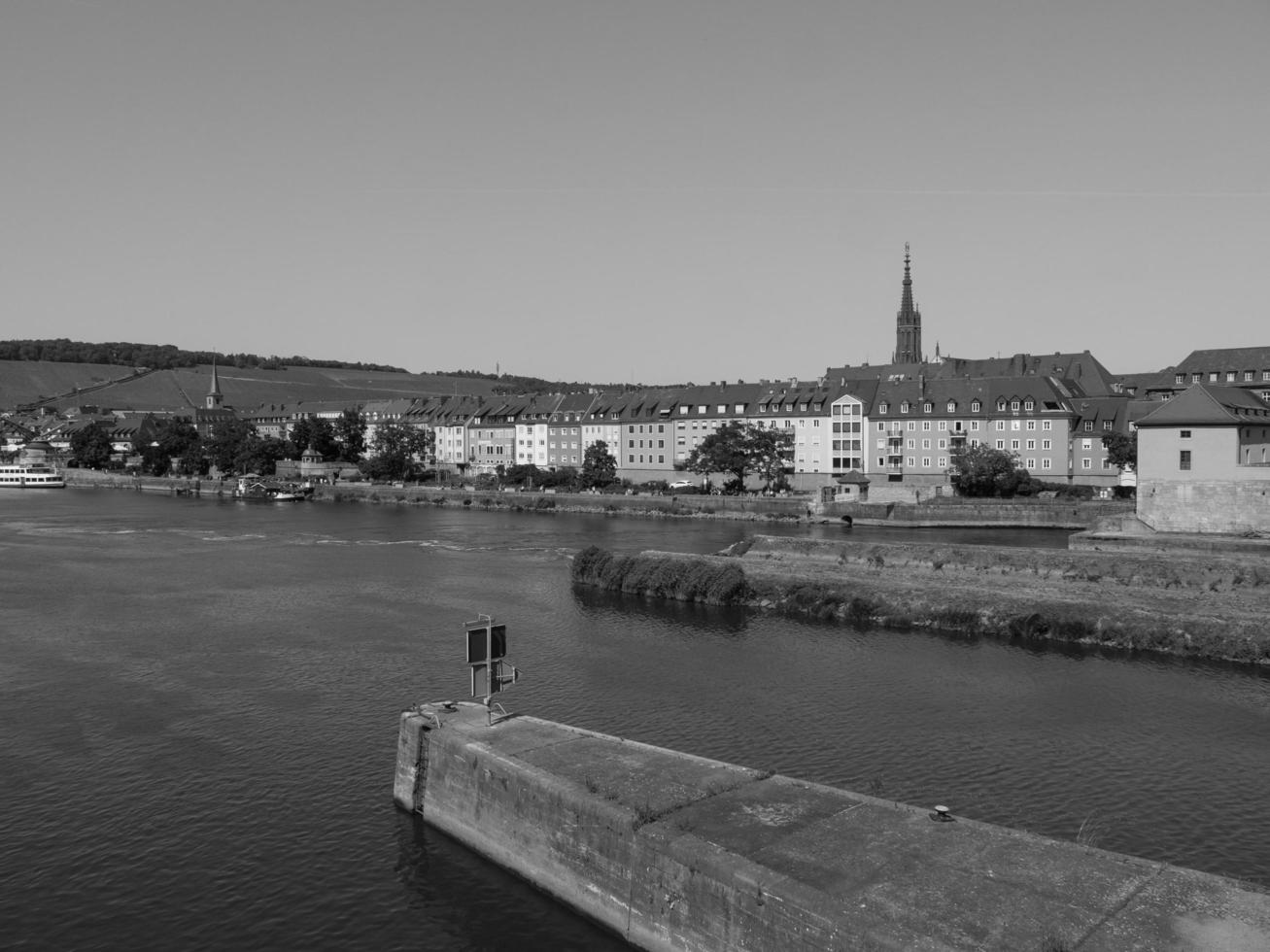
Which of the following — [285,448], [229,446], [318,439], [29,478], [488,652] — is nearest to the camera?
[488,652]

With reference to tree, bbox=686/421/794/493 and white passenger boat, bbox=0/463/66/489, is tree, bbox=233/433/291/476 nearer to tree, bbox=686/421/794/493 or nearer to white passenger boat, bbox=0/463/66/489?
white passenger boat, bbox=0/463/66/489

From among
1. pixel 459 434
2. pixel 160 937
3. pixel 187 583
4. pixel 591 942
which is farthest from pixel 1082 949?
pixel 459 434

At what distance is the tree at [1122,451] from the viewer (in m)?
76.7

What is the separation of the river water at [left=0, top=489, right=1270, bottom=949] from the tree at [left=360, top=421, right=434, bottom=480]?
67403mm

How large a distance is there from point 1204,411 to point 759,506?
1304 inches

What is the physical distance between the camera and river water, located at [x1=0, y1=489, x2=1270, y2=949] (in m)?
15.4

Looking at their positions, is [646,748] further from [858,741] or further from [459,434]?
[459,434]

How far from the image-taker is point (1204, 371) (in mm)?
88562

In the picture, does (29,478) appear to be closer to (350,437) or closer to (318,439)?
(318,439)

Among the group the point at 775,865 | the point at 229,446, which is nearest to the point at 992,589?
the point at 775,865

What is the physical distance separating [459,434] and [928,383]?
5751 cm

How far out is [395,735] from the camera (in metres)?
22.3

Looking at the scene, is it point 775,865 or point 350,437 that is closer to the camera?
point 775,865

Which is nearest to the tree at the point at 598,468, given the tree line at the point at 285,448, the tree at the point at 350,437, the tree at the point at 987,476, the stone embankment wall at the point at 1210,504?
the tree line at the point at 285,448
